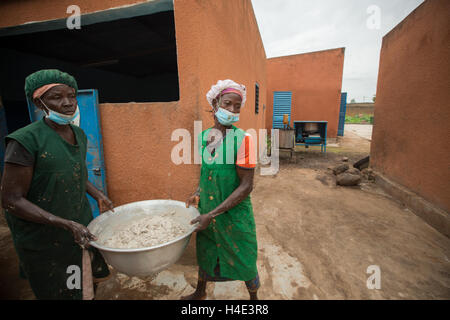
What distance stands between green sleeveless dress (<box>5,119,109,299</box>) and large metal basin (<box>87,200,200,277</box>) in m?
0.23

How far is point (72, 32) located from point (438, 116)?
621cm

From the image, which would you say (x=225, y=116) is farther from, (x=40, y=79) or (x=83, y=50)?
(x=83, y=50)

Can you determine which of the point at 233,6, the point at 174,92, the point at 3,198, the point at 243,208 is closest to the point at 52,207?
the point at 3,198

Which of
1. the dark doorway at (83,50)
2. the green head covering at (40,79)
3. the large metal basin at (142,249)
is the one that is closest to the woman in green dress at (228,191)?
the large metal basin at (142,249)

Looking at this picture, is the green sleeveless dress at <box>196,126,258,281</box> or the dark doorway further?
the dark doorway

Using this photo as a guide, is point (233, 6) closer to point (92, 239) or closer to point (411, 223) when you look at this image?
point (92, 239)

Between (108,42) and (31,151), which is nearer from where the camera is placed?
(31,151)

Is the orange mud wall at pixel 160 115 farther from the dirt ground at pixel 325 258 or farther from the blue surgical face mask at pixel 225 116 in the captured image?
the dirt ground at pixel 325 258

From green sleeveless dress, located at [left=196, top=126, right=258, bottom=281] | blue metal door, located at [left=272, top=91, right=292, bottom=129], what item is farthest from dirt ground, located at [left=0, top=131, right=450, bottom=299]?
blue metal door, located at [left=272, top=91, right=292, bottom=129]

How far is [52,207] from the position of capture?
4.74 feet

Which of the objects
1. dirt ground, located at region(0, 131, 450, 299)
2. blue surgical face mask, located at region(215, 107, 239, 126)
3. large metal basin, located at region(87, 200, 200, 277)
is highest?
blue surgical face mask, located at region(215, 107, 239, 126)

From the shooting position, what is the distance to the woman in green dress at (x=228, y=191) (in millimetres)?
1533

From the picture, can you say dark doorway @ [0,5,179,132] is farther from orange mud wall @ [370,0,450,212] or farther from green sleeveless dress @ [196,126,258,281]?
orange mud wall @ [370,0,450,212]

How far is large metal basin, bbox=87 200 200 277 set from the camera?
4.13 feet
